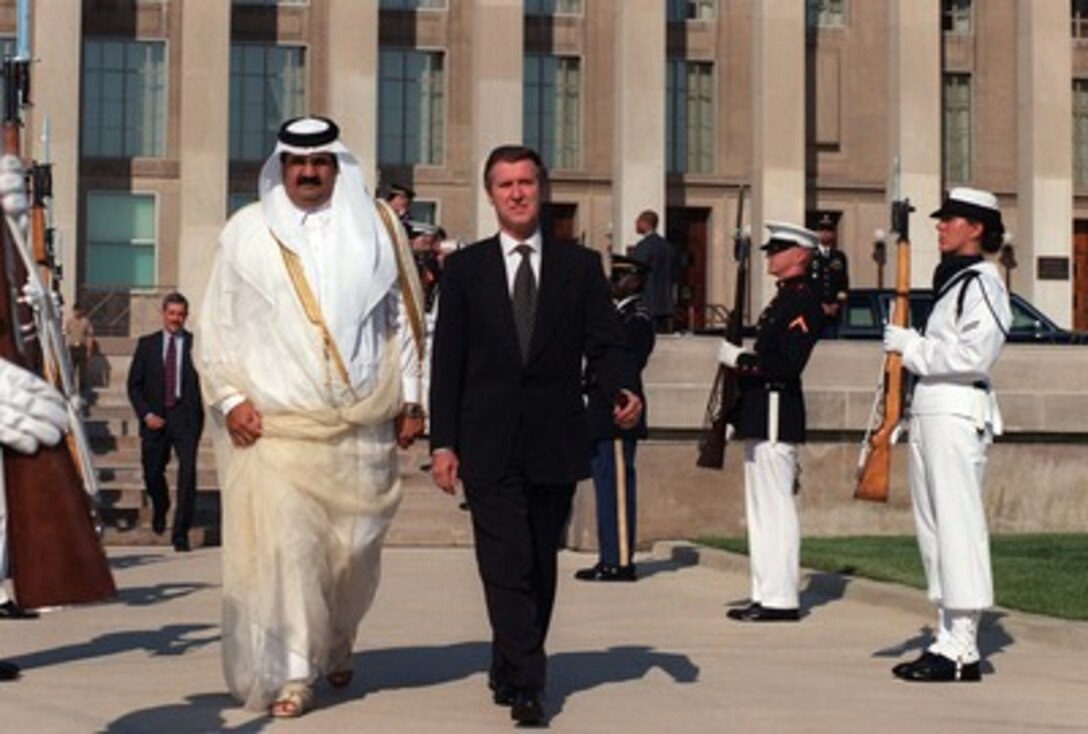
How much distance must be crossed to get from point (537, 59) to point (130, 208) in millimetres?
9351

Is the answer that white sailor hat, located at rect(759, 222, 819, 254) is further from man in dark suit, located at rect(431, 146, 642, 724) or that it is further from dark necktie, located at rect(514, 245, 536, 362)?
dark necktie, located at rect(514, 245, 536, 362)

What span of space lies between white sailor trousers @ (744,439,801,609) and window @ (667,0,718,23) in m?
39.2

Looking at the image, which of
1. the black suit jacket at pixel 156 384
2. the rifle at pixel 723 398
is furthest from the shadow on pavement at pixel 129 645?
the black suit jacket at pixel 156 384

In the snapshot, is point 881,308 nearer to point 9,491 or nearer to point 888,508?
point 888,508

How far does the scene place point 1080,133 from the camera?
2137 inches

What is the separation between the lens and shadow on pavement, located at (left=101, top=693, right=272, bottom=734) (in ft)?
29.0

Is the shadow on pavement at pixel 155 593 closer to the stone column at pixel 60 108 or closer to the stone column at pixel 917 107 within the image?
the stone column at pixel 60 108

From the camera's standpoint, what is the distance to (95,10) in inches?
1948

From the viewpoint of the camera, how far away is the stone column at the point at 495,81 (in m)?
49.1

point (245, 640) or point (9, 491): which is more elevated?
point (9, 491)

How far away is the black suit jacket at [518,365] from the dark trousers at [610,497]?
7.18m


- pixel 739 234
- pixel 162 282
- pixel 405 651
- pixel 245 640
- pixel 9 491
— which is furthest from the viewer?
pixel 162 282

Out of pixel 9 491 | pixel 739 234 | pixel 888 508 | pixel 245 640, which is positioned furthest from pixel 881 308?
pixel 9 491

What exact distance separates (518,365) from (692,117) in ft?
142
